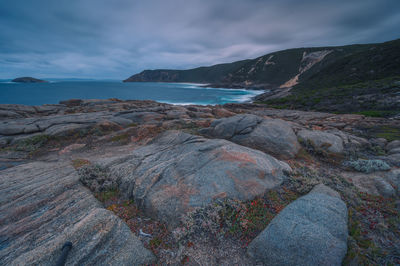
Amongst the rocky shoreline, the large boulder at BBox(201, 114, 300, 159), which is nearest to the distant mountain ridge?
the large boulder at BBox(201, 114, 300, 159)

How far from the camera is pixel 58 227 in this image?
17.4 feet

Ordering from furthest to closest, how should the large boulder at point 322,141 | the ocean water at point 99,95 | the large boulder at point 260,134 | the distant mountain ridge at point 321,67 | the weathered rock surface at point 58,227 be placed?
the ocean water at point 99,95 < the distant mountain ridge at point 321,67 < the large boulder at point 322,141 < the large boulder at point 260,134 < the weathered rock surface at point 58,227

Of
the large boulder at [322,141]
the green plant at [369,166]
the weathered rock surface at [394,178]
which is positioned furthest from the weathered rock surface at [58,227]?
the large boulder at [322,141]

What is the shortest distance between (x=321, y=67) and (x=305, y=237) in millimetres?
145557

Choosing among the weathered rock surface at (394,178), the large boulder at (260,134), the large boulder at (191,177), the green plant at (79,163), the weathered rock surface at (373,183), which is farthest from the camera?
the large boulder at (260,134)

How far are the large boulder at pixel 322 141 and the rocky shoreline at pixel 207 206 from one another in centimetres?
10

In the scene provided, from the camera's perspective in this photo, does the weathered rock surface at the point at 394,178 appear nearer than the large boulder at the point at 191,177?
No

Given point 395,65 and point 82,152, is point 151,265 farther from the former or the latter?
point 395,65

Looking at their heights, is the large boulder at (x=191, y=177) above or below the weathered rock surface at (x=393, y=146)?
above

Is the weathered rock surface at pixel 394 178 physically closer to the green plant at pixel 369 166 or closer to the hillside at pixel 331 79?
the green plant at pixel 369 166

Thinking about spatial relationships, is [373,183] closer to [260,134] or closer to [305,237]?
[260,134]

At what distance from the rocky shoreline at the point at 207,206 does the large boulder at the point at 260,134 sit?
0.34ft

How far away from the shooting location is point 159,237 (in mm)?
5117

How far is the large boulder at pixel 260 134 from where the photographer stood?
Answer: 1086cm
